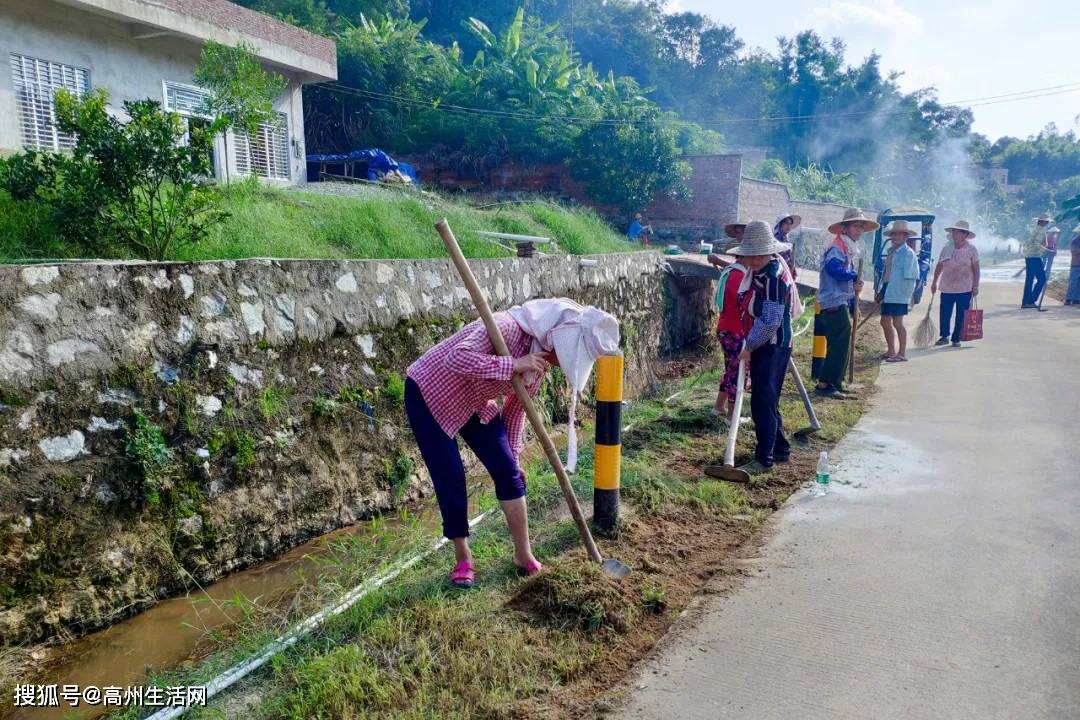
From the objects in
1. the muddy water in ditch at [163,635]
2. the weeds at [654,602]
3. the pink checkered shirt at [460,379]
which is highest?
the pink checkered shirt at [460,379]

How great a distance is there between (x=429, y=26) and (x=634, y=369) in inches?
1274

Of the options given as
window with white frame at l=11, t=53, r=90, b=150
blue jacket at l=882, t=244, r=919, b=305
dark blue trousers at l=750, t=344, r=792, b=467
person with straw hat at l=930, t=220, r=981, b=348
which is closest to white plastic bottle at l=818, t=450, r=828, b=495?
dark blue trousers at l=750, t=344, r=792, b=467

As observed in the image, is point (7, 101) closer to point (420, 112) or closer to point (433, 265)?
point (433, 265)

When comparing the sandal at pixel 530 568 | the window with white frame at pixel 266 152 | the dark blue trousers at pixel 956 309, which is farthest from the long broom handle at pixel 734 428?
the window with white frame at pixel 266 152

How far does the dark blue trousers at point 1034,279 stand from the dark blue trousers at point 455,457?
1559 cm

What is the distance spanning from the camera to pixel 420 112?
23250mm

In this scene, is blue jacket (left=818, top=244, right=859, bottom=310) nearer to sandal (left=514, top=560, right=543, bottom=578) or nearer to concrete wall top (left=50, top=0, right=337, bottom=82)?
sandal (left=514, top=560, right=543, bottom=578)

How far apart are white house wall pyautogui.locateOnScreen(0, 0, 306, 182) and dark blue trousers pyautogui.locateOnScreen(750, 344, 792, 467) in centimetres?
861

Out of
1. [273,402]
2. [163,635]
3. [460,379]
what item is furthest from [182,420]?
[460,379]

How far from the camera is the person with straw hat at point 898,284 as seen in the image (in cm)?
951

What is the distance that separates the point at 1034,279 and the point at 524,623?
16.4 meters

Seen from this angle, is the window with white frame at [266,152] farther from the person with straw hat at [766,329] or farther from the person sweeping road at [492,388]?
the person sweeping road at [492,388]

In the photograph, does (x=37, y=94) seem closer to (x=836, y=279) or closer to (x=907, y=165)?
(x=836, y=279)

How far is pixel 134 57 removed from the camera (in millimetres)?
12594
